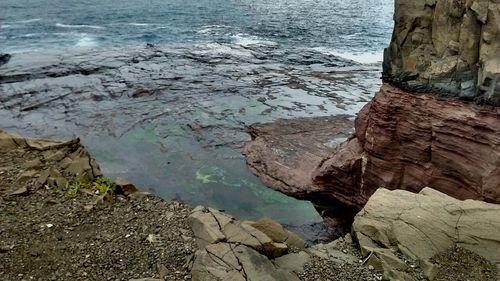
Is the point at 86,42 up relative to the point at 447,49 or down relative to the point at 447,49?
down

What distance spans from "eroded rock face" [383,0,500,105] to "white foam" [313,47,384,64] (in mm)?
26992

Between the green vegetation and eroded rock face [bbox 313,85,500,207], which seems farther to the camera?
eroded rock face [bbox 313,85,500,207]

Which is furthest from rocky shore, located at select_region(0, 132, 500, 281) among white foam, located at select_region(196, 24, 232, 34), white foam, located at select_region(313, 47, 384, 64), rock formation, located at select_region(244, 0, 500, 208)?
white foam, located at select_region(196, 24, 232, 34)

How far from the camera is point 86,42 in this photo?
47.0m

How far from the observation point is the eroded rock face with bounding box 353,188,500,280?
432 inches

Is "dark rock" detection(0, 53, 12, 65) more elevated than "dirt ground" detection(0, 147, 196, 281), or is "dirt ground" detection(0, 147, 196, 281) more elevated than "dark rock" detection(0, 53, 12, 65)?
"dark rock" detection(0, 53, 12, 65)

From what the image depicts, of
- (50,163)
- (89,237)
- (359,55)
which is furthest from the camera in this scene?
(359,55)

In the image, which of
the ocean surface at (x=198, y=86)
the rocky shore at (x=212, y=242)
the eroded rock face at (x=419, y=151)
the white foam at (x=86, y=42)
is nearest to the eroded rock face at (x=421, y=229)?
the rocky shore at (x=212, y=242)

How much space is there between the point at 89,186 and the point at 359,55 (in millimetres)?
36225

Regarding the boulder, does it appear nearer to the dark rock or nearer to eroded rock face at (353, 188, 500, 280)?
eroded rock face at (353, 188, 500, 280)

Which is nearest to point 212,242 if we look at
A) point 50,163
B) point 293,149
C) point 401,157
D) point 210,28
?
point 50,163

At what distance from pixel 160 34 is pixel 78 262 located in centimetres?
4470

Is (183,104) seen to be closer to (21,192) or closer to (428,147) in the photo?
(21,192)

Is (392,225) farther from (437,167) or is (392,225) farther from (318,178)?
(318,178)
